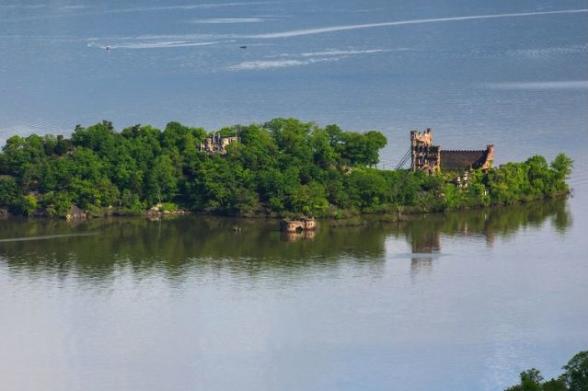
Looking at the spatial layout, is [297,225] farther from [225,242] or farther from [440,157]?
[440,157]

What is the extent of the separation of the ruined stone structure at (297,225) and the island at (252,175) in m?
0.76

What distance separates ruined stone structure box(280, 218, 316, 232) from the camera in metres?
40.8

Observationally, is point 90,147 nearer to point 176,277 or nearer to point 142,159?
point 142,159

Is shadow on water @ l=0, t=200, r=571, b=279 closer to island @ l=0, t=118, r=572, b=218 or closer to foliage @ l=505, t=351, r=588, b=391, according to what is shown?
island @ l=0, t=118, r=572, b=218

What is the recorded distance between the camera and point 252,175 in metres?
43.1

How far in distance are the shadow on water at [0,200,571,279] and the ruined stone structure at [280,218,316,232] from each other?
197mm

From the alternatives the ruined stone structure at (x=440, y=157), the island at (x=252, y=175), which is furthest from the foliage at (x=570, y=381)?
the ruined stone structure at (x=440, y=157)

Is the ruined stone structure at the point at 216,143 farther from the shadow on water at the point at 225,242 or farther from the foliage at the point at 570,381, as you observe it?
the foliage at the point at 570,381

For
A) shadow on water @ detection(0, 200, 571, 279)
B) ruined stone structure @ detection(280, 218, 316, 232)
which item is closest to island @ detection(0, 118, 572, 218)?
shadow on water @ detection(0, 200, 571, 279)

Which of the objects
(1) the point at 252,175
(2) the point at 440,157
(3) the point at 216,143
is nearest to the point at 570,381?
(1) the point at 252,175

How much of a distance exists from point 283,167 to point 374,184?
7.78 ft

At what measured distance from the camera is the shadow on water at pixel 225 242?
3791 cm

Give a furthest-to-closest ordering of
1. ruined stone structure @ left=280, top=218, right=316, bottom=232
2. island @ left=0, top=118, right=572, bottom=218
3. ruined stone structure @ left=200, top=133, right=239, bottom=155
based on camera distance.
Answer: ruined stone structure @ left=200, top=133, right=239, bottom=155 → island @ left=0, top=118, right=572, bottom=218 → ruined stone structure @ left=280, top=218, right=316, bottom=232

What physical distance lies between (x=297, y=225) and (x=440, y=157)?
5502 millimetres
